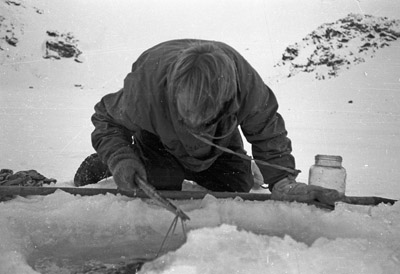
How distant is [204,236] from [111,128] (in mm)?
877

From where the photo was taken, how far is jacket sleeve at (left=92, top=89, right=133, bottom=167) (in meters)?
2.26

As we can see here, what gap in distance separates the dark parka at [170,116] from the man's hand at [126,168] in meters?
0.07

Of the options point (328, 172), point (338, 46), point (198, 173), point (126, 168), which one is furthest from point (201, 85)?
point (338, 46)

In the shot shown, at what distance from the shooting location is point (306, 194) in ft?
7.14

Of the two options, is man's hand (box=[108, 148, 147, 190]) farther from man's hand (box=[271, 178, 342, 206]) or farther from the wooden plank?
man's hand (box=[271, 178, 342, 206])

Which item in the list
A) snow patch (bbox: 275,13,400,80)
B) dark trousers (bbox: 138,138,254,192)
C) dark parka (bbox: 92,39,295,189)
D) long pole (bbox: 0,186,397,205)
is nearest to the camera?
dark parka (bbox: 92,39,295,189)

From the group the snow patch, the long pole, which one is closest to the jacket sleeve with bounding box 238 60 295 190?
the long pole

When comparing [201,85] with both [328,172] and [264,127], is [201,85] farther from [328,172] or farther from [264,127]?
[328,172]

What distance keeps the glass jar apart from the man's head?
1.10 metres

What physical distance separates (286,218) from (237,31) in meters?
18.3

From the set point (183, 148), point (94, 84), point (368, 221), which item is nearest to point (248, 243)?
point (368, 221)

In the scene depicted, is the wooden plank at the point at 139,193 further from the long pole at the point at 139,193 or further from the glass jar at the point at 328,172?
the glass jar at the point at 328,172

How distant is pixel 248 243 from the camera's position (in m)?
1.66

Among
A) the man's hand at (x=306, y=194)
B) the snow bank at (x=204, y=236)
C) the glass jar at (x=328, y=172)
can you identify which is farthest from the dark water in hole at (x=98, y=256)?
the glass jar at (x=328, y=172)
